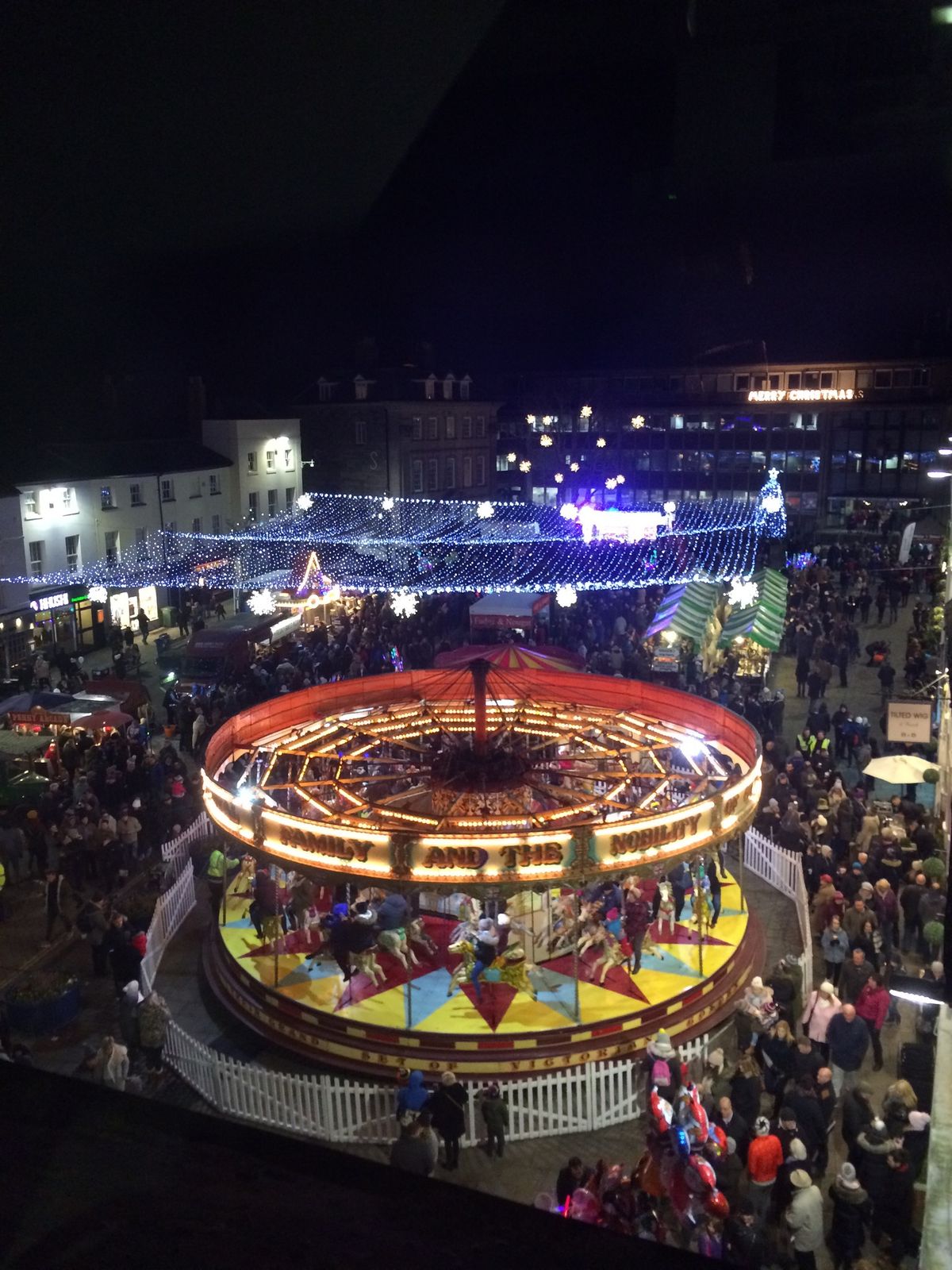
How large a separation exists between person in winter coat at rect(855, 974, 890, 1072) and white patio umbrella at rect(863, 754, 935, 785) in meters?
5.02

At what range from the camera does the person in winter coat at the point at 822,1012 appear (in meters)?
8.98

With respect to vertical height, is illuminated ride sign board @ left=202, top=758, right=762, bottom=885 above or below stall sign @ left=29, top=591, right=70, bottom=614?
below

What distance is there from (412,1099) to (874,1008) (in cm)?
447

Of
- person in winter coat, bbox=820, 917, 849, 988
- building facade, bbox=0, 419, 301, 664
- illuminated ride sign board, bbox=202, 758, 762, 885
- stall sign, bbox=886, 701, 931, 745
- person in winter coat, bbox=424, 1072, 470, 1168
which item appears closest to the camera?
person in winter coat, bbox=424, 1072, 470, 1168

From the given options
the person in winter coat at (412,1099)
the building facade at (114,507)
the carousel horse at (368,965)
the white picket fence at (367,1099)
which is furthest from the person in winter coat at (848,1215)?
the building facade at (114,507)

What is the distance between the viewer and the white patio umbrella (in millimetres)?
13836

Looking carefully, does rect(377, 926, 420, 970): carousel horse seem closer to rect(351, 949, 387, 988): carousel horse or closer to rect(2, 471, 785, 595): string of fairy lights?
rect(351, 949, 387, 988): carousel horse

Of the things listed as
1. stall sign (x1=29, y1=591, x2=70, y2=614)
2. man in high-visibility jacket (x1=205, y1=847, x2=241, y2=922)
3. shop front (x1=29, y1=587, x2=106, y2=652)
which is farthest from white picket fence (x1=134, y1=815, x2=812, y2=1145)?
shop front (x1=29, y1=587, x2=106, y2=652)

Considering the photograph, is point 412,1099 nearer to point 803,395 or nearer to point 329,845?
point 329,845

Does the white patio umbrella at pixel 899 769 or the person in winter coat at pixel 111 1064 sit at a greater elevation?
the white patio umbrella at pixel 899 769

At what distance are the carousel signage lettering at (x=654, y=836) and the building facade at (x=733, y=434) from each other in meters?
→ 42.3

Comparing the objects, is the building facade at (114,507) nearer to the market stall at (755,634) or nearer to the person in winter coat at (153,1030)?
the market stall at (755,634)

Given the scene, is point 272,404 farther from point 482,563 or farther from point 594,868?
point 594,868

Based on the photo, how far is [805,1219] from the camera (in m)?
6.54
